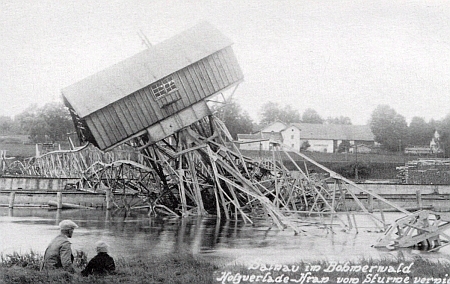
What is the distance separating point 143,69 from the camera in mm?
27141

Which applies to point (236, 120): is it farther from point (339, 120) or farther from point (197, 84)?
point (197, 84)

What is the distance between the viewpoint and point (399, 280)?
1136 cm

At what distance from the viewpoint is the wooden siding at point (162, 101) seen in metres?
27.2

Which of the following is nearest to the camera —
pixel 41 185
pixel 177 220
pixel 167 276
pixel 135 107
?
pixel 167 276

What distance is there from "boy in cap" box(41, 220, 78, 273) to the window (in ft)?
54.0

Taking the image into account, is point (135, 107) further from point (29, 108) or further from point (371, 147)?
point (29, 108)

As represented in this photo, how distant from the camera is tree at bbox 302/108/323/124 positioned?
14838 centimetres

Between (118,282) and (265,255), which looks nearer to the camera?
(118,282)

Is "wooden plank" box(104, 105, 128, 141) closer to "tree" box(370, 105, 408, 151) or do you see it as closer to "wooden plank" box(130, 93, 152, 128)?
"wooden plank" box(130, 93, 152, 128)

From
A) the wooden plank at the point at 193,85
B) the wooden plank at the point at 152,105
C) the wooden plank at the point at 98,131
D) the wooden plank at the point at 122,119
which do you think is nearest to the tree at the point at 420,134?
the wooden plank at the point at 193,85

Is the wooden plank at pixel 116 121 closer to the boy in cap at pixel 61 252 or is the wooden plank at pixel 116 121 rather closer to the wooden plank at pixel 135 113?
the wooden plank at pixel 135 113

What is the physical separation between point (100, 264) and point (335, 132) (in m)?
96.8

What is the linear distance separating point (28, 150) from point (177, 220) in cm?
5419

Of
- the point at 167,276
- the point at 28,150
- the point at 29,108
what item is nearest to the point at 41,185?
the point at 167,276
